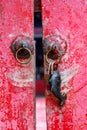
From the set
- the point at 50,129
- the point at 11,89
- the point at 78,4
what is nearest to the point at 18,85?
the point at 11,89

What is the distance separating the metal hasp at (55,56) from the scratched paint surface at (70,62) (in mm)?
12

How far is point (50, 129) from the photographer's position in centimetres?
87

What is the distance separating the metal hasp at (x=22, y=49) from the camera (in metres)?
0.85

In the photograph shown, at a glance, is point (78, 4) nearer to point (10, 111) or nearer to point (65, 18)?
point (65, 18)

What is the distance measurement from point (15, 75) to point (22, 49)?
0.07 metres

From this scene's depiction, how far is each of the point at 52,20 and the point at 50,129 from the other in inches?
10.9

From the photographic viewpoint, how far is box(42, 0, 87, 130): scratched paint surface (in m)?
0.86

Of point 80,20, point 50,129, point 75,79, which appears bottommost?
point 50,129

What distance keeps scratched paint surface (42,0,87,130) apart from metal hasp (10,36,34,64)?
0.05m

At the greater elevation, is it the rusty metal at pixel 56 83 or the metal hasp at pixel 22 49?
the metal hasp at pixel 22 49

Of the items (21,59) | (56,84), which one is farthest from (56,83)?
(21,59)

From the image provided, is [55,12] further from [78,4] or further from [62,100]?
[62,100]

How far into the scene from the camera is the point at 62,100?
85 centimetres

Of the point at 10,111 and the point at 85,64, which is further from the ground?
the point at 85,64
